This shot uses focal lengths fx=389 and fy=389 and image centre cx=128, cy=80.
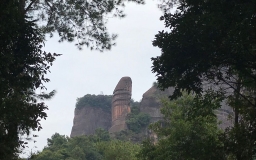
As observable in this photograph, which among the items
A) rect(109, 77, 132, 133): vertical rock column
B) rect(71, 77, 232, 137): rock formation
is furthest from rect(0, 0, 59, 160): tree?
rect(109, 77, 132, 133): vertical rock column

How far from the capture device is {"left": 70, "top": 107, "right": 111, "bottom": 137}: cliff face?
8038cm

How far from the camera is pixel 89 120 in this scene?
8162 centimetres

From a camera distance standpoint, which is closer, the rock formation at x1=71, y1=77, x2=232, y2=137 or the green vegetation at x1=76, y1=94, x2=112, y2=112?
the rock formation at x1=71, y1=77, x2=232, y2=137

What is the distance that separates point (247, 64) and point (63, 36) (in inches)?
204

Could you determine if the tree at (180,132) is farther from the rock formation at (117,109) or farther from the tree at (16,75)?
the rock formation at (117,109)

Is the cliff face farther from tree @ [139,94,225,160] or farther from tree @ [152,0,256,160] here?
tree @ [152,0,256,160]

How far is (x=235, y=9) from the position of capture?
7.14 meters

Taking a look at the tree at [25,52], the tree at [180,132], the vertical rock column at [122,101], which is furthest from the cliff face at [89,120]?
the tree at [25,52]

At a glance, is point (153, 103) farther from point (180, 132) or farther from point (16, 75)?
point (16, 75)

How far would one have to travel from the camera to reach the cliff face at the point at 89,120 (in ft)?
264

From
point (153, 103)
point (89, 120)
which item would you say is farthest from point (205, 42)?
point (89, 120)

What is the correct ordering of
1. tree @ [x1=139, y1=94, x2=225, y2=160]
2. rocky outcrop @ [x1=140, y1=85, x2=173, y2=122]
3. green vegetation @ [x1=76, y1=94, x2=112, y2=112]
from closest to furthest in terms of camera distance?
1. tree @ [x1=139, y1=94, x2=225, y2=160]
2. rocky outcrop @ [x1=140, y1=85, x2=173, y2=122]
3. green vegetation @ [x1=76, y1=94, x2=112, y2=112]

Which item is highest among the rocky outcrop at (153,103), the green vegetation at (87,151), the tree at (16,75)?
the rocky outcrop at (153,103)

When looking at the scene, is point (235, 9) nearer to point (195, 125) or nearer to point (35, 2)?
point (35, 2)
